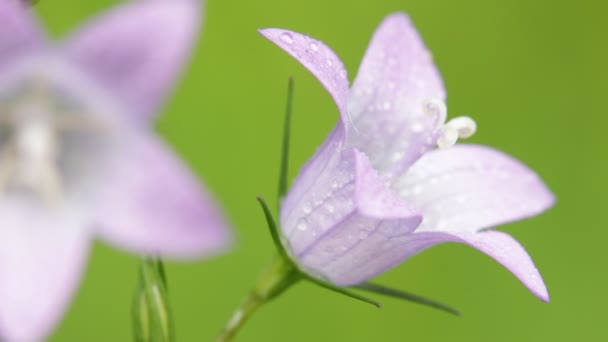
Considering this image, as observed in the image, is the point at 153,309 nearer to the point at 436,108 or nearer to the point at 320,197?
the point at 320,197

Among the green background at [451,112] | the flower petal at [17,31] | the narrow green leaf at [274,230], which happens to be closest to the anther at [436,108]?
the narrow green leaf at [274,230]

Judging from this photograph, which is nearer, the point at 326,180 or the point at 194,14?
the point at 194,14

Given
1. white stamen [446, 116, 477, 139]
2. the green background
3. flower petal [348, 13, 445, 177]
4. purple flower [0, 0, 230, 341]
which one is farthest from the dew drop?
the green background

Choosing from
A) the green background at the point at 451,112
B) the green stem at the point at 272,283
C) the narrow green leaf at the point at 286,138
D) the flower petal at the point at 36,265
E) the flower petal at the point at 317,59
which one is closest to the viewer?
the flower petal at the point at 36,265

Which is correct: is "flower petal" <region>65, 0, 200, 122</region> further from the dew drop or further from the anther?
the anther

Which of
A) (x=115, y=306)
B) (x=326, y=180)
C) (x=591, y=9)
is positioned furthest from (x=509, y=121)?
(x=326, y=180)

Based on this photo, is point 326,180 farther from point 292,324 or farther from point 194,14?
point 292,324

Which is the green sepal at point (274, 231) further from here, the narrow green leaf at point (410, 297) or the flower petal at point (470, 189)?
the flower petal at point (470, 189)
